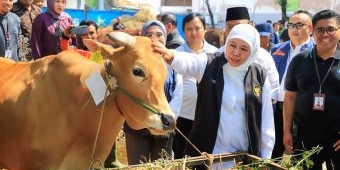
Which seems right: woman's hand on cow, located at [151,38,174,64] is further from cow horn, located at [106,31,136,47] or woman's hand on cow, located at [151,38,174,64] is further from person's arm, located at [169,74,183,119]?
person's arm, located at [169,74,183,119]

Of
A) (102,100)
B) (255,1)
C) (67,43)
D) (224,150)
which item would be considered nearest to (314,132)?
(224,150)

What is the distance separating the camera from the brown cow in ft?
9.55

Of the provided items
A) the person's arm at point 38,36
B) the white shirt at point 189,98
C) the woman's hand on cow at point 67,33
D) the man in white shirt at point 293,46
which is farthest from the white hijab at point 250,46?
the person's arm at point 38,36

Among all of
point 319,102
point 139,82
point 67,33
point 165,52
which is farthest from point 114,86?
point 67,33

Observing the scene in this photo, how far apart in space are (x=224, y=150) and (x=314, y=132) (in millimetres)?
841

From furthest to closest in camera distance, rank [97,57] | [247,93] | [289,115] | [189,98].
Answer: [189,98] → [289,115] → [97,57] → [247,93]

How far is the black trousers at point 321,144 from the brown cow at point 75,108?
1327mm

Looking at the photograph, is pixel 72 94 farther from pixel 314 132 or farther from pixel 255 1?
pixel 255 1

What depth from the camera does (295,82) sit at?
368cm

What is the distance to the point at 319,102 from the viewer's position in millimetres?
3439

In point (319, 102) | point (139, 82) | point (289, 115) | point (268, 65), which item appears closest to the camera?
point (139, 82)

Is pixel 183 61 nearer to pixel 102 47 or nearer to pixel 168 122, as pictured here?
pixel 168 122

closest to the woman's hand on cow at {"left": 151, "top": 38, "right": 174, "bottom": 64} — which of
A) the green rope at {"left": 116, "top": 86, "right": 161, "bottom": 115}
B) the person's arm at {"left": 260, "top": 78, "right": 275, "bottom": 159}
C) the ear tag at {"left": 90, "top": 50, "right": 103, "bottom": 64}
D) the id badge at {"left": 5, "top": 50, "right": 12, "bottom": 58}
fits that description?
the green rope at {"left": 116, "top": 86, "right": 161, "bottom": 115}

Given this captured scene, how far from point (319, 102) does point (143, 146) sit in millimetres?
1460
